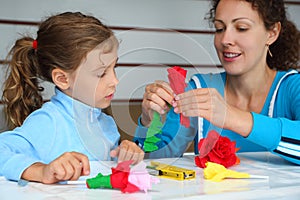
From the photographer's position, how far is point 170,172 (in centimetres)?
103

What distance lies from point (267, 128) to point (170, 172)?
30cm

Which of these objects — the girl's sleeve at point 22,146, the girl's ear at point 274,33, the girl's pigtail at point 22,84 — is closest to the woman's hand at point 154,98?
the girl's sleeve at point 22,146

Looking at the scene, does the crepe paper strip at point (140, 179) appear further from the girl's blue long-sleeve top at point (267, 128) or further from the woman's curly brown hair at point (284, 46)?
the woman's curly brown hair at point (284, 46)

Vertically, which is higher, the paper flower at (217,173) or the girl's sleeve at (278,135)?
the girl's sleeve at (278,135)

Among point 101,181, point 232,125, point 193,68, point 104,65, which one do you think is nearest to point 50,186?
point 101,181

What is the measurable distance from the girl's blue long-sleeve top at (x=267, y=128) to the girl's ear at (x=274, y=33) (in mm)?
101

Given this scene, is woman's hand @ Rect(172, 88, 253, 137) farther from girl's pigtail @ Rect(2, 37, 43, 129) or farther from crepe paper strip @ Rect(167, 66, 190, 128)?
girl's pigtail @ Rect(2, 37, 43, 129)

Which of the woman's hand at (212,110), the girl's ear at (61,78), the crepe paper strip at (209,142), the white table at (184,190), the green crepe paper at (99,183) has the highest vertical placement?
the girl's ear at (61,78)

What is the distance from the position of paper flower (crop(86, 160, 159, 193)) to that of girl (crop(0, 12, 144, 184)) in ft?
0.10

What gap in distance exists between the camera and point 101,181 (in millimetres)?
916

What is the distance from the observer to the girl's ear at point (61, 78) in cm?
121

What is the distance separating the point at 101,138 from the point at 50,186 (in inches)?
5.2

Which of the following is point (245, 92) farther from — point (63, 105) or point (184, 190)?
point (184, 190)

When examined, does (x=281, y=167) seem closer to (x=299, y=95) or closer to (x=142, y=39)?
(x=299, y=95)
